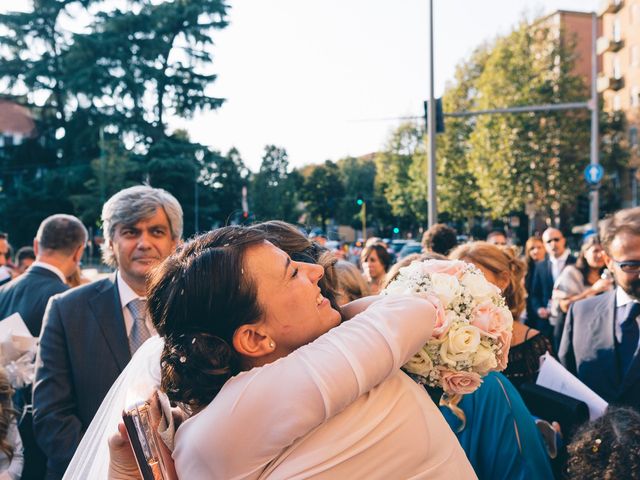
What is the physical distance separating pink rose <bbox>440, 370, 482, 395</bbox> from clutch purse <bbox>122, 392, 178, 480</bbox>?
0.77 metres

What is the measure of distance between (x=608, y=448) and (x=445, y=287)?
97cm

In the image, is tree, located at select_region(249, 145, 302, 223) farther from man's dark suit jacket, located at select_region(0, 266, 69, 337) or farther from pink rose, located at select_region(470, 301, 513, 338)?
pink rose, located at select_region(470, 301, 513, 338)

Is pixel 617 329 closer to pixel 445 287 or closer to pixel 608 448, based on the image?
pixel 608 448

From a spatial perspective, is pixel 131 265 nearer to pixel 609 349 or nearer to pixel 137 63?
pixel 609 349

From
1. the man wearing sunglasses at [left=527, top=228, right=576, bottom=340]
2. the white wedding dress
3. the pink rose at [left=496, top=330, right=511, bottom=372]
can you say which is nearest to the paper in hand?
the pink rose at [left=496, top=330, right=511, bottom=372]

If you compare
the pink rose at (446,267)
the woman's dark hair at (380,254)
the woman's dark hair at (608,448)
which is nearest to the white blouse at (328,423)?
the pink rose at (446,267)

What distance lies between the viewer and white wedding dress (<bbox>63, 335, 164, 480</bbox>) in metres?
1.81

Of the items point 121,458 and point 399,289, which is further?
point 399,289

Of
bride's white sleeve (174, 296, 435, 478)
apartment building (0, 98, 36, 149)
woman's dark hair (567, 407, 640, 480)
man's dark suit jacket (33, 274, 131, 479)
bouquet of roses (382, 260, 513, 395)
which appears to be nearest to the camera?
bride's white sleeve (174, 296, 435, 478)

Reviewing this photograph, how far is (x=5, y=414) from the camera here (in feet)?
8.59

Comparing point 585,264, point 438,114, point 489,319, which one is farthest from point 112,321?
point 438,114

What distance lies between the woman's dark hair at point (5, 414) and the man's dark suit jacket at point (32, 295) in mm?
1509

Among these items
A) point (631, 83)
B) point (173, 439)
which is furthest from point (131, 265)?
point (631, 83)

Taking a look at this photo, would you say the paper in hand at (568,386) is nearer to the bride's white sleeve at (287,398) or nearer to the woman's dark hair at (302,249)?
the woman's dark hair at (302,249)
